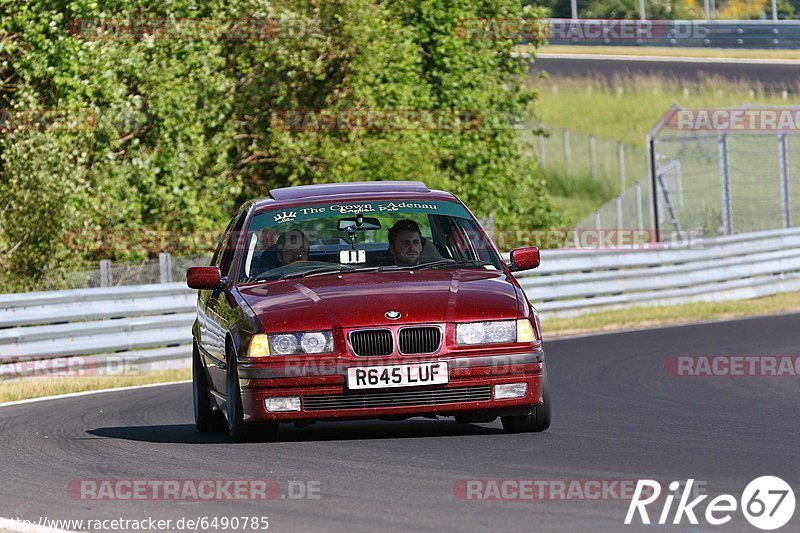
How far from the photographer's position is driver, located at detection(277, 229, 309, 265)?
10.3m

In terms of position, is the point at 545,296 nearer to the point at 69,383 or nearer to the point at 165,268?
the point at 165,268

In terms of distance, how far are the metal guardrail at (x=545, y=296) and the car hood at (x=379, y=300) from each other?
8.14m

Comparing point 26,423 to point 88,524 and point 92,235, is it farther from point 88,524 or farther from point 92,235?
point 92,235

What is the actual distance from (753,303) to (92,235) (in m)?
9.99

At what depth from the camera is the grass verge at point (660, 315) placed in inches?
890

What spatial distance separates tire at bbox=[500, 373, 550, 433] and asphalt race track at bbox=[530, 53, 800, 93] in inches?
1919


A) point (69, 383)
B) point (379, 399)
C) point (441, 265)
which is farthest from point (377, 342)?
point (69, 383)

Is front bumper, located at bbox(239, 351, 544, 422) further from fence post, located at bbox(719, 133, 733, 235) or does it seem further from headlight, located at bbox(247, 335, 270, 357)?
fence post, located at bbox(719, 133, 733, 235)

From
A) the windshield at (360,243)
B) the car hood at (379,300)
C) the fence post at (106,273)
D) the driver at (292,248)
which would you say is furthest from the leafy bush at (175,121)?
the car hood at (379,300)

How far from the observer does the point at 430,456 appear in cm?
865

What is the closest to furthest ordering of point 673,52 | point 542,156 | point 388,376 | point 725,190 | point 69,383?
1. point 388,376
2. point 69,383
3. point 725,190
4. point 542,156
5. point 673,52

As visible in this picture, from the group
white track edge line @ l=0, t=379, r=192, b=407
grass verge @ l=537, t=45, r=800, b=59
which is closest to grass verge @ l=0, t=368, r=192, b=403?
white track edge line @ l=0, t=379, r=192, b=407

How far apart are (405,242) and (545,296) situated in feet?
43.8

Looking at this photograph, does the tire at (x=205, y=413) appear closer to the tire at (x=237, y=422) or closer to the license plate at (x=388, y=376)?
the tire at (x=237, y=422)
